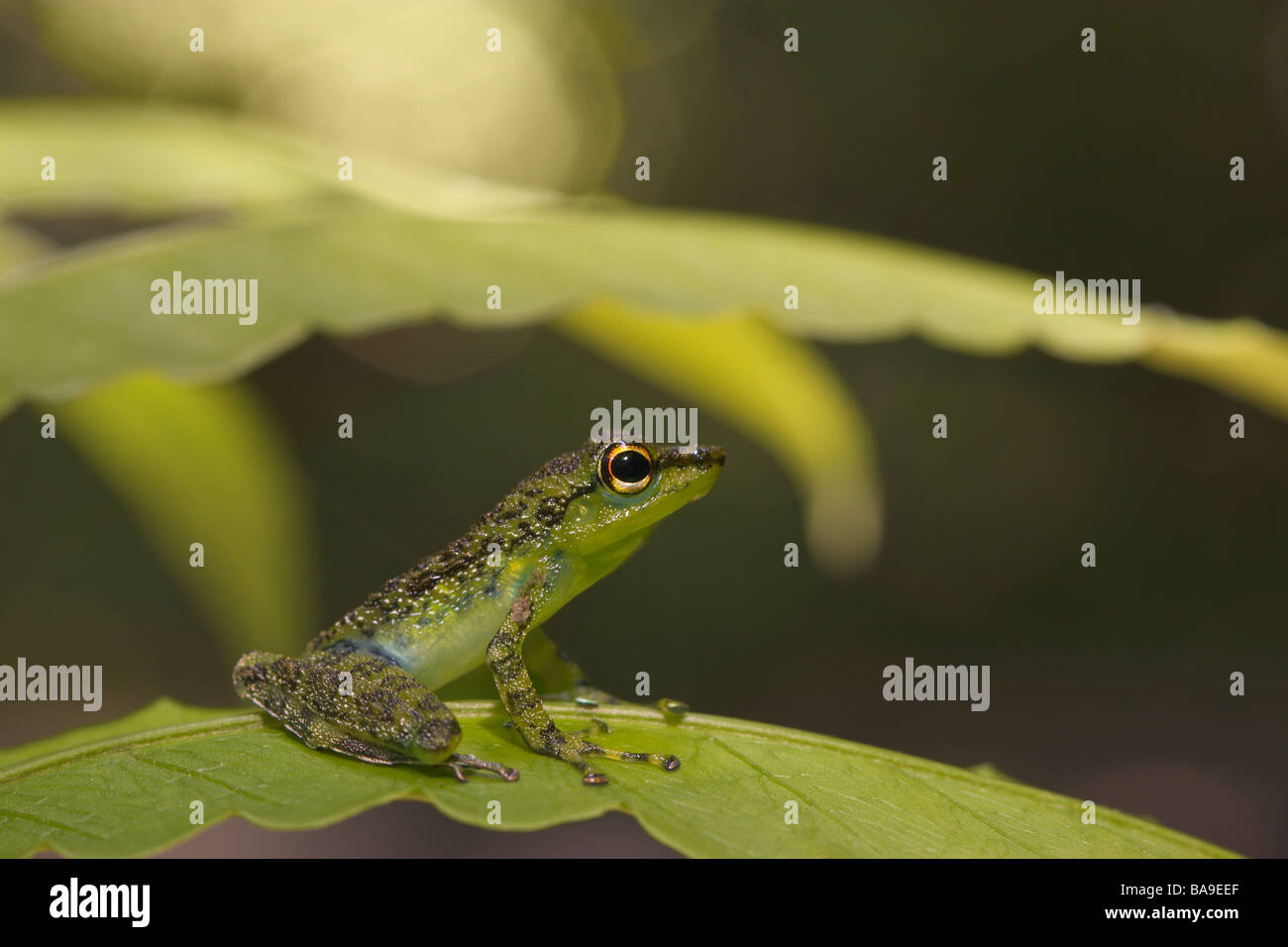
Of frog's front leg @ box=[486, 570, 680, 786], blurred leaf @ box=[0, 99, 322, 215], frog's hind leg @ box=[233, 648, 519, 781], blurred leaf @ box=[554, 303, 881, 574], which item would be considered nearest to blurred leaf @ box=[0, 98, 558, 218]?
blurred leaf @ box=[0, 99, 322, 215]

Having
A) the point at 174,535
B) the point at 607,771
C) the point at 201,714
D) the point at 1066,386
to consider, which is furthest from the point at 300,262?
the point at 1066,386

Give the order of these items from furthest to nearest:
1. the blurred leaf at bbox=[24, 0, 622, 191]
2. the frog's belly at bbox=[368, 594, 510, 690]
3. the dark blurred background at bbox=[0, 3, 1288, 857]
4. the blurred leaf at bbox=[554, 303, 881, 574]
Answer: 1. the dark blurred background at bbox=[0, 3, 1288, 857]
2. the blurred leaf at bbox=[24, 0, 622, 191]
3. the blurred leaf at bbox=[554, 303, 881, 574]
4. the frog's belly at bbox=[368, 594, 510, 690]

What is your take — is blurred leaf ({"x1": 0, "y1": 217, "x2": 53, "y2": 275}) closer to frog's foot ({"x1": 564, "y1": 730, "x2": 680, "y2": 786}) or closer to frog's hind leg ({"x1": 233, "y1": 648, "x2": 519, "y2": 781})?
frog's hind leg ({"x1": 233, "y1": 648, "x2": 519, "y2": 781})

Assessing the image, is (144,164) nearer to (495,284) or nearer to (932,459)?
(495,284)

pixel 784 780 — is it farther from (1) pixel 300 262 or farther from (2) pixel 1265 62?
(2) pixel 1265 62

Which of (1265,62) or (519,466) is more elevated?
(1265,62)
